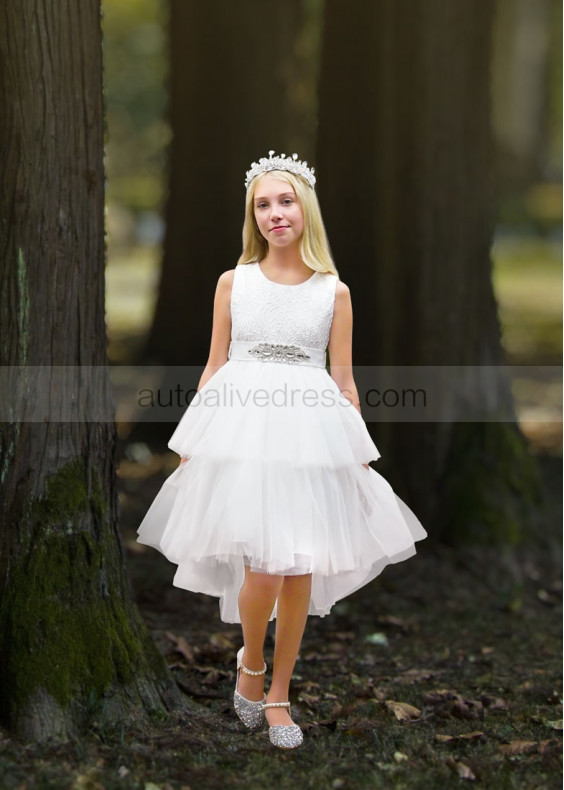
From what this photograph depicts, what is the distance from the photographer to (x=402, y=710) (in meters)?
4.07

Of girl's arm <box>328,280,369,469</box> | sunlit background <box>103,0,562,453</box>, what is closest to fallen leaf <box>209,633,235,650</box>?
girl's arm <box>328,280,369,469</box>

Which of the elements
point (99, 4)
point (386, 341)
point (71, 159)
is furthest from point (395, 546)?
point (386, 341)

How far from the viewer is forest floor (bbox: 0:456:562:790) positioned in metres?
3.36

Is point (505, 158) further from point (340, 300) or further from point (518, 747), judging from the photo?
point (518, 747)

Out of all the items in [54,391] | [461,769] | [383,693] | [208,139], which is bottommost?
[383,693]

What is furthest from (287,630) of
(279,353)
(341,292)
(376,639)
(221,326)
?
(376,639)

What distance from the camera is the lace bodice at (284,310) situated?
12.1 ft

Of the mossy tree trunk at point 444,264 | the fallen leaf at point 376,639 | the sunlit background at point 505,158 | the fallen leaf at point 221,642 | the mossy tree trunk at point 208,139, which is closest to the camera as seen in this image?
the fallen leaf at point 221,642

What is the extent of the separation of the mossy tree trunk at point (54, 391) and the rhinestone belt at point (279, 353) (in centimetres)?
58

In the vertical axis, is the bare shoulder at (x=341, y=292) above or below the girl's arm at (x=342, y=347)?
above

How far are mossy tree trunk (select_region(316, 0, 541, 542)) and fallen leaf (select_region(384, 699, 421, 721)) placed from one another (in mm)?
2068

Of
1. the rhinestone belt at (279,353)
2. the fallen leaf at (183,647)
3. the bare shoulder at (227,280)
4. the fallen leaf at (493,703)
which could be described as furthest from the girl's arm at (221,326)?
the fallen leaf at (493,703)

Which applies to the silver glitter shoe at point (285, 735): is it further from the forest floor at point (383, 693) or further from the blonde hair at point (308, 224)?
the blonde hair at point (308, 224)

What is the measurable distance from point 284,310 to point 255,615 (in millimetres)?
1162
